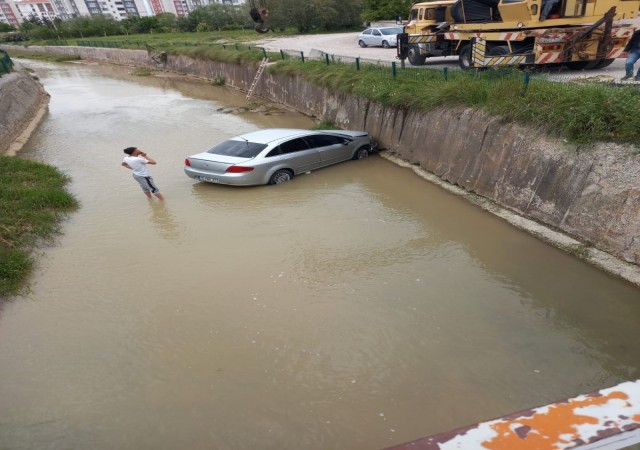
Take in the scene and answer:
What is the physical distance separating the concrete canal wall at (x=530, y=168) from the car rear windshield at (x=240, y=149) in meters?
4.02

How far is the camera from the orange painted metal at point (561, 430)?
0.93 m

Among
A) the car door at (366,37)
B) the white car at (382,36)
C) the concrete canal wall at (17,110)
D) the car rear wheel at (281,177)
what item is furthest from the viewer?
the car door at (366,37)

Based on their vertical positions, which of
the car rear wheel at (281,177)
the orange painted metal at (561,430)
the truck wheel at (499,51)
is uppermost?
the orange painted metal at (561,430)

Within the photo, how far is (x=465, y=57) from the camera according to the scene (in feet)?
44.7

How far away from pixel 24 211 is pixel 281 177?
209 inches

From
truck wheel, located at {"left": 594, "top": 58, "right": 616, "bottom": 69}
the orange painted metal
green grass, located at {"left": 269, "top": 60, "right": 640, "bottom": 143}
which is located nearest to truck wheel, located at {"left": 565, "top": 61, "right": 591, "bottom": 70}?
truck wheel, located at {"left": 594, "top": 58, "right": 616, "bottom": 69}

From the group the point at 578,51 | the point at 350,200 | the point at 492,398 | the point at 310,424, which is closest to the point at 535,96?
the point at 350,200

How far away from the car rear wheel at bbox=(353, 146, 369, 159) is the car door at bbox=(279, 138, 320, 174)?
1.39 metres

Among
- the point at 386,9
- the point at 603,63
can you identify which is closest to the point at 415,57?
the point at 603,63

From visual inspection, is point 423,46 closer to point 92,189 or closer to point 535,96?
point 535,96

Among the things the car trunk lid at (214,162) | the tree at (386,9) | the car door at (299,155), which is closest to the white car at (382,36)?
the tree at (386,9)

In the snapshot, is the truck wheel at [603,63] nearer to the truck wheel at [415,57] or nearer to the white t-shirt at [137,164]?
the truck wheel at [415,57]

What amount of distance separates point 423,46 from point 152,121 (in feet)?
38.5

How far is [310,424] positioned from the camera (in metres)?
3.83
